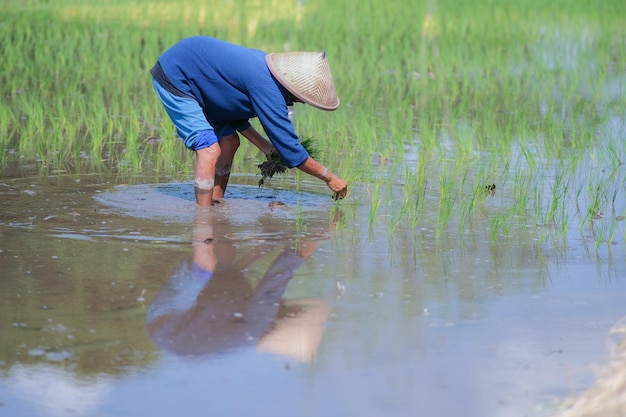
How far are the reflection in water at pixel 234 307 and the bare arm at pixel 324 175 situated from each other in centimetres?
57

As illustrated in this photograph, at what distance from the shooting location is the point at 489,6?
13.7 meters

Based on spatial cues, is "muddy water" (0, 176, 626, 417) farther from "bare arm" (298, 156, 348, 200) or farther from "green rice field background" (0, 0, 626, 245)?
"green rice field background" (0, 0, 626, 245)

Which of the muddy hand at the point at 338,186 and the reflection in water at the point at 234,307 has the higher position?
the muddy hand at the point at 338,186

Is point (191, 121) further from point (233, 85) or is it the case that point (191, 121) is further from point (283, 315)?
point (283, 315)

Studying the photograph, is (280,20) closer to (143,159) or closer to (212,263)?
(143,159)

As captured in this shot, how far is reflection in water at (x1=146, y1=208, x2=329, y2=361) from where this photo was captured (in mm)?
3123

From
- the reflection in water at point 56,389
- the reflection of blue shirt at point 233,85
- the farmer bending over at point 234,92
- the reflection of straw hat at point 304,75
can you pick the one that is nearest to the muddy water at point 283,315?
the reflection in water at point 56,389

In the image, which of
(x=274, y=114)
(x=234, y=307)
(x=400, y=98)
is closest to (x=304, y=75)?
(x=274, y=114)

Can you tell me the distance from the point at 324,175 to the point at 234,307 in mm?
1473

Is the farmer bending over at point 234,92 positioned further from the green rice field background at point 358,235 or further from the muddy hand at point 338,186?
the green rice field background at point 358,235

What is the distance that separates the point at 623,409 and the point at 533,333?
0.78 metres

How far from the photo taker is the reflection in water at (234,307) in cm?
312

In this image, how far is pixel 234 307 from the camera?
3455 mm

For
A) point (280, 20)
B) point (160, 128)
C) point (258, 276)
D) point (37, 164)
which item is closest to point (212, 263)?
point (258, 276)
